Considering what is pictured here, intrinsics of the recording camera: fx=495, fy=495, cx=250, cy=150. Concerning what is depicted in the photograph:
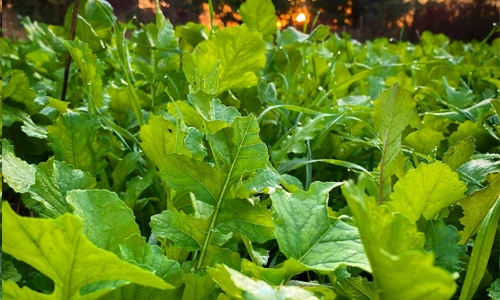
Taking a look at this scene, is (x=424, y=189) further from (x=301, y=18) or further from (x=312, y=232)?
(x=301, y=18)

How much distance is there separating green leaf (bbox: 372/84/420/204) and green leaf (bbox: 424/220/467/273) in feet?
0.16

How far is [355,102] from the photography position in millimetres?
807

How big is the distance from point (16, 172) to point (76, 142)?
0.09m

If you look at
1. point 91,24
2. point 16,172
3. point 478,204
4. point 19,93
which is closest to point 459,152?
point 478,204

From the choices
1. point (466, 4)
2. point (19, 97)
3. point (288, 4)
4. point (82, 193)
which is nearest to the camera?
point (82, 193)

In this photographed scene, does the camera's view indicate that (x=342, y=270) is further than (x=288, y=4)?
No

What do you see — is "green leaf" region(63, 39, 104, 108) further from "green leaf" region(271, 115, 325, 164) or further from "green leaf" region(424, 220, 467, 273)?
"green leaf" region(424, 220, 467, 273)

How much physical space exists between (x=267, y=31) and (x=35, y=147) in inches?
15.8

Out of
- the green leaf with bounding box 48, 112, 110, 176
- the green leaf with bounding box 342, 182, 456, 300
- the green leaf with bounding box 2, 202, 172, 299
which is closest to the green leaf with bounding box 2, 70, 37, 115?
the green leaf with bounding box 48, 112, 110, 176

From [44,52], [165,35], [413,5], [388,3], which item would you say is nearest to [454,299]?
[165,35]

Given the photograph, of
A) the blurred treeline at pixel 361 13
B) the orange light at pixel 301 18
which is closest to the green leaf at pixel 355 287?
the blurred treeline at pixel 361 13

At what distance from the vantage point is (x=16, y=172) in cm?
41

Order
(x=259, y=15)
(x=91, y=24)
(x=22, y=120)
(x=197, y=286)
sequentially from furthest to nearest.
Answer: (x=91, y=24) < (x=259, y=15) < (x=22, y=120) < (x=197, y=286)

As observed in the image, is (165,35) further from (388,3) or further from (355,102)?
(388,3)
